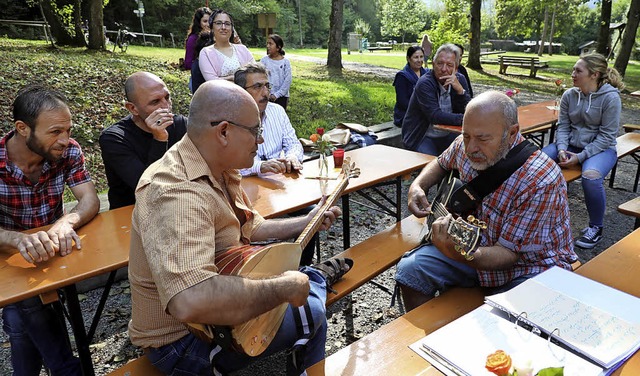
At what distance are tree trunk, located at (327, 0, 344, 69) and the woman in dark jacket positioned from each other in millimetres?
8795

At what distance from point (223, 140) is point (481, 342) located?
1.26m

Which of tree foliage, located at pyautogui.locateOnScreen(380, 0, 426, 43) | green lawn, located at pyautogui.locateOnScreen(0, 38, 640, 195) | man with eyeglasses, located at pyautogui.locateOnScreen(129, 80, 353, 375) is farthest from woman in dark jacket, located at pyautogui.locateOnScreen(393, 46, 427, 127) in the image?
tree foliage, located at pyautogui.locateOnScreen(380, 0, 426, 43)

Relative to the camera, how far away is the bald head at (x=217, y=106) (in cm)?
172

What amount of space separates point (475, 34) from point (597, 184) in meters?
14.7

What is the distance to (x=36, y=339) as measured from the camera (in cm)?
231

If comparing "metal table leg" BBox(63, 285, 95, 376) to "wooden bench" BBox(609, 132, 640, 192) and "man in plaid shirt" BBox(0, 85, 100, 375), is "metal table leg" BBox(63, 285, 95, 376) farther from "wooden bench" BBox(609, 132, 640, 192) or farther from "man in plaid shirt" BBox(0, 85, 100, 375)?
"wooden bench" BBox(609, 132, 640, 192)

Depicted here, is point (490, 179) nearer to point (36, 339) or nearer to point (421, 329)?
point (421, 329)

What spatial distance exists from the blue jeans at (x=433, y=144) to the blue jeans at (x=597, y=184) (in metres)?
1.47

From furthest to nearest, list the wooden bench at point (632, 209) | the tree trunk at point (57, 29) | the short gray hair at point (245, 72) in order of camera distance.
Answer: the tree trunk at point (57, 29), the short gray hair at point (245, 72), the wooden bench at point (632, 209)

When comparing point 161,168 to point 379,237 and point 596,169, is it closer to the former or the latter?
point 379,237

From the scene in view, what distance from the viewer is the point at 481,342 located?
162cm

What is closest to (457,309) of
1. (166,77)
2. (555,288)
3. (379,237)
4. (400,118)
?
(555,288)

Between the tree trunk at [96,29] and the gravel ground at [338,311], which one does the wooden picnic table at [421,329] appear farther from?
the tree trunk at [96,29]

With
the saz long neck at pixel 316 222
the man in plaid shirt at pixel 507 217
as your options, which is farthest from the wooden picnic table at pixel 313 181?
the man in plaid shirt at pixel 507 217
